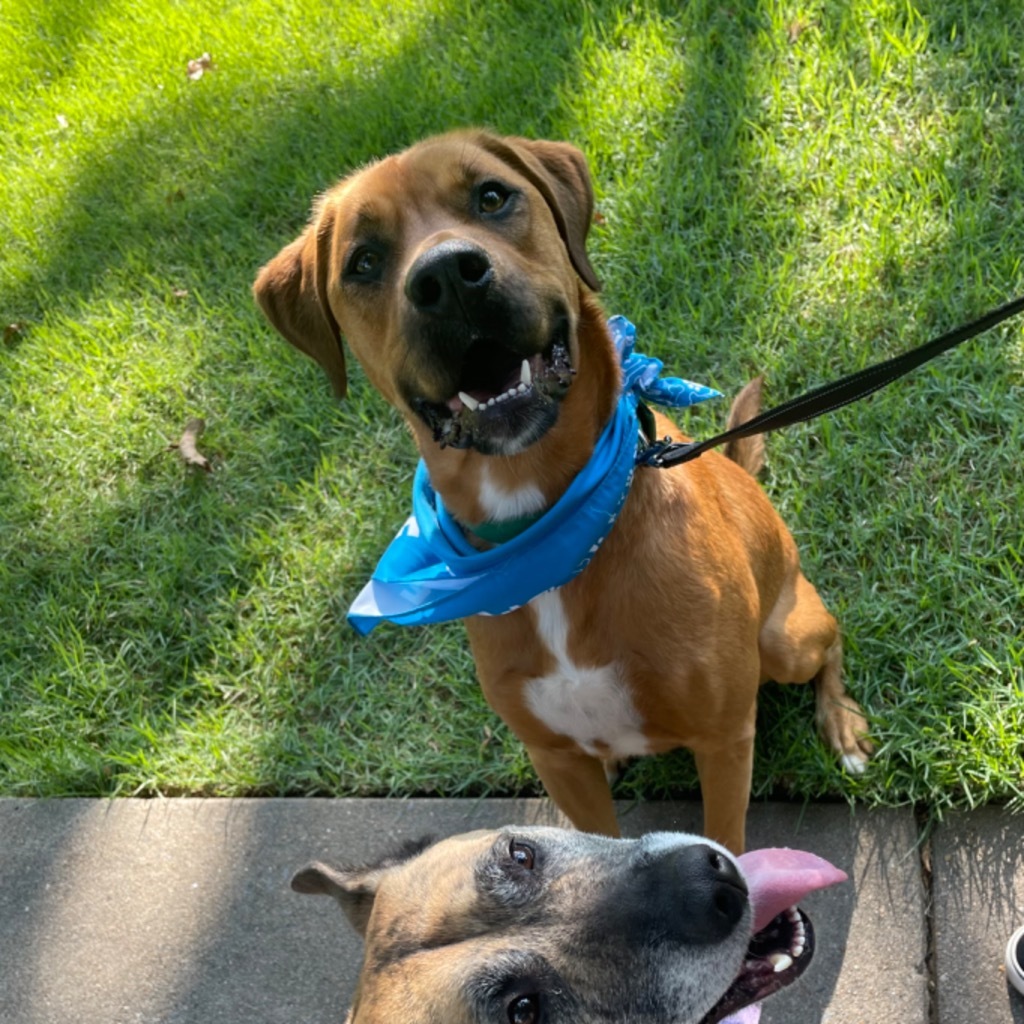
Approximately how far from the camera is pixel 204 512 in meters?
4.36

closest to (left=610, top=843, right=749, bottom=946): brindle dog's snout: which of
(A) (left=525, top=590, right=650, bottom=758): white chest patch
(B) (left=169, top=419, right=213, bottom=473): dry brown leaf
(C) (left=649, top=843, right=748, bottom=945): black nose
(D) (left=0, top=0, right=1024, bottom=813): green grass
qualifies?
(C) (left=649, top=843, right=748, bottom=945): black nose

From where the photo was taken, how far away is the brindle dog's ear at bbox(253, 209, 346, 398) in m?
2.76

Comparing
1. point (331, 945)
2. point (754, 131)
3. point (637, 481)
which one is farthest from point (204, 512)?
point (754, 131)

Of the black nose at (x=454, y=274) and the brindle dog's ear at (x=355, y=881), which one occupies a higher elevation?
the black nose at (x=454, y=274)

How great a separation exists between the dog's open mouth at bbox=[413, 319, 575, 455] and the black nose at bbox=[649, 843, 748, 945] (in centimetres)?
98

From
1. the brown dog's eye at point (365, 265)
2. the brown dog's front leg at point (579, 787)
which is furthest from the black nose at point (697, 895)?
the brown dog's eye at point (365, 265)

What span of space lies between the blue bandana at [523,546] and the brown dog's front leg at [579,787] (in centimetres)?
54

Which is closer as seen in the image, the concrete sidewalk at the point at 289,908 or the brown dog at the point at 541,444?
the brown dog at the point at 541,444

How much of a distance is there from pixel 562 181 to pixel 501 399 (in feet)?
2.74

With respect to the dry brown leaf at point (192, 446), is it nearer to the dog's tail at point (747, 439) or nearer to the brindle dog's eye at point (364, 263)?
the brindle dog's eye at point (364, 263)

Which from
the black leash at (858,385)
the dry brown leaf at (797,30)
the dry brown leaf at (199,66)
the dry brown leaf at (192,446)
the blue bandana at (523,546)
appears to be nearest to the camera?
the black leash at (858,385)

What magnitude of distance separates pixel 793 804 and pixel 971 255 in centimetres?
221

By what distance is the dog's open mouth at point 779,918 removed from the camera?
7.29 ft

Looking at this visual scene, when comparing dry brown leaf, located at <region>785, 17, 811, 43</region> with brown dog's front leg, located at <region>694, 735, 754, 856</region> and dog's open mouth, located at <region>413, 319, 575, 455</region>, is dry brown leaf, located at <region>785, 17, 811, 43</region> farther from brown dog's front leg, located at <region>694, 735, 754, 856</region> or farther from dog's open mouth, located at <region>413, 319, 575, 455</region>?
brown dog's front leg, located at <region>694, 735, 754, 856</region>
